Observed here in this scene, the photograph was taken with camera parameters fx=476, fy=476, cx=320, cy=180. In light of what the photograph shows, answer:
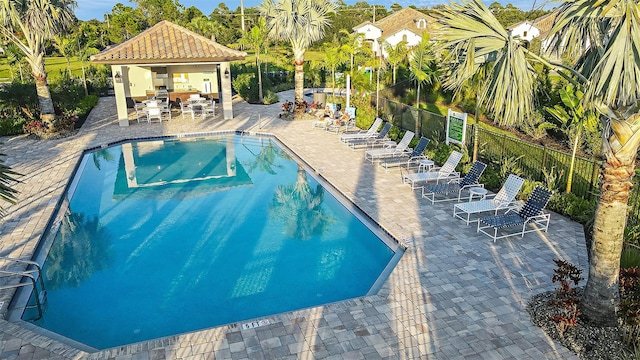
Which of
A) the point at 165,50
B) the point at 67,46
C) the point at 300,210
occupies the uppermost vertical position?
the point at 67,46

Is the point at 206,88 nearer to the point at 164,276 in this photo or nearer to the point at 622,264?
the point at 164,276

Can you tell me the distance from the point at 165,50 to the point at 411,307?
63.1 feet

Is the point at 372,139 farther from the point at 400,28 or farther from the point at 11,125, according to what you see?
the point at 400,28

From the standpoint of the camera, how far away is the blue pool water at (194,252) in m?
8.32

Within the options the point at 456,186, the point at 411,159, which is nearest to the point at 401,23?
the point at 411,159

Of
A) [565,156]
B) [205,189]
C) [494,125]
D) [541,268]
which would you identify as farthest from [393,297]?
[494,125]

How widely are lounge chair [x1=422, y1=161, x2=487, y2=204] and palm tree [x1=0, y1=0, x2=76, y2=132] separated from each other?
1631cm

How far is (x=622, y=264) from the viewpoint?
318 inches

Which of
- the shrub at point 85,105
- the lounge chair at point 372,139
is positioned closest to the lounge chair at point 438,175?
the lounge chair at point 372,139

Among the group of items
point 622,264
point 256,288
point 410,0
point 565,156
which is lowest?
point 256,288

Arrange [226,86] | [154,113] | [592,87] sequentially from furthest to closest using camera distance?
[226,86], [154,113], [592,87]

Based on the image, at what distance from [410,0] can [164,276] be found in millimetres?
87859

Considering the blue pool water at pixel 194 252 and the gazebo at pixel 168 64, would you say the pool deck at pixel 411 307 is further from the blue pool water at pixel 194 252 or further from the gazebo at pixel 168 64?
the gazebo at pixel 168 64

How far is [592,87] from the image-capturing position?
18.0 feet
